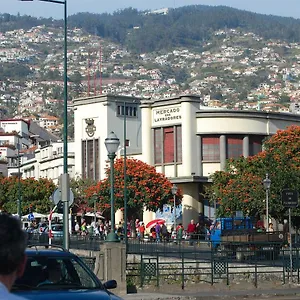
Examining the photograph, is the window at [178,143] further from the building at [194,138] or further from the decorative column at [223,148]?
the decorative column at [223,148]

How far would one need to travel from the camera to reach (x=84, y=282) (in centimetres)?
1261

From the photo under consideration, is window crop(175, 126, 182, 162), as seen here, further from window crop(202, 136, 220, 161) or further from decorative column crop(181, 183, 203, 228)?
decorative column crop(181, 183, 203, 228)

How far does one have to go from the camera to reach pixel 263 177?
188 feet

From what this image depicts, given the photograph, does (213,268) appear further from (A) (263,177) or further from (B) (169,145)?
(B) (169,145)

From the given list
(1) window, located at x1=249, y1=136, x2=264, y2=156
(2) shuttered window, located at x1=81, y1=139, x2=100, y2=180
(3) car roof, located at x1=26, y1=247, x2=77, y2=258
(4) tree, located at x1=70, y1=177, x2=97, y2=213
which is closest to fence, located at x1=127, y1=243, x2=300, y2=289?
(3) car roof, located at x1=26, y1=247, x2=77, y2=258

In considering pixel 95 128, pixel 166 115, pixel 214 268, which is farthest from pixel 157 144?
pixel 214 268

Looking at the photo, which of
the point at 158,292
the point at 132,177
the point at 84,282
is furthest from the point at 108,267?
the point at 132,177

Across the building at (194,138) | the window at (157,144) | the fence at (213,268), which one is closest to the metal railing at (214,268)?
the fence at (213,268)

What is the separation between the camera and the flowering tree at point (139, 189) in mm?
70000

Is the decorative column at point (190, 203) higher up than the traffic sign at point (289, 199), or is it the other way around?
the decorative column at point (190, 203)

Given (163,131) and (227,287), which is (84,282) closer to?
(227,287)

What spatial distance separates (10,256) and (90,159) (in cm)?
8613

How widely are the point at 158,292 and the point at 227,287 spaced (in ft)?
7.44

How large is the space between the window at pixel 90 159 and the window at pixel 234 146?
59.5 feet
